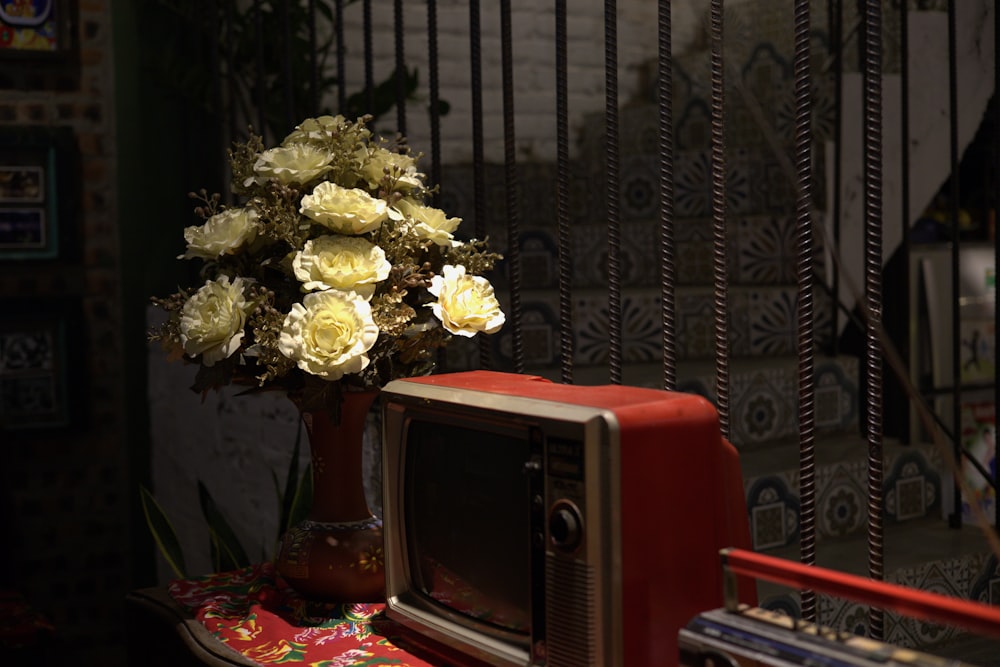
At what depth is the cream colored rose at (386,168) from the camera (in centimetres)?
134

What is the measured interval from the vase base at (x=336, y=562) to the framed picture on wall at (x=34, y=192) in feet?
6.17

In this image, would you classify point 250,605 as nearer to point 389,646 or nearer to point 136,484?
point 389,646

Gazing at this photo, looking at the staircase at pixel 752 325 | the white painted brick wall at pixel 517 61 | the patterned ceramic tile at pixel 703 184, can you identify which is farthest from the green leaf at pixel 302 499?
the white painted brick wall at pixel 517 61

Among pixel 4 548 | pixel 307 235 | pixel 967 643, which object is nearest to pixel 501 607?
pixel 307 235

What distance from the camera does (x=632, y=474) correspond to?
916 millimetres

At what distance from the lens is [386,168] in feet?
4.41

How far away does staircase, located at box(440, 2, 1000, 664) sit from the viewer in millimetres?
2096

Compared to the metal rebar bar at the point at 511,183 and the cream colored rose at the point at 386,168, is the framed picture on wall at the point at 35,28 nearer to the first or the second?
the metal rebar bar at the point at 511,183

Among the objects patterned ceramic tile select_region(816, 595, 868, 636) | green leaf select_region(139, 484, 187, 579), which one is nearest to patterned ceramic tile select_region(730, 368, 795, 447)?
patterned ceramic tile select_region(816, 595, 868, 636)

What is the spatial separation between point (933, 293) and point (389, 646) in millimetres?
2339

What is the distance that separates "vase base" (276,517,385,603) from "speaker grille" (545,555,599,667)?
408 millimetres

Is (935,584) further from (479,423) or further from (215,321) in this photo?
(215,321)

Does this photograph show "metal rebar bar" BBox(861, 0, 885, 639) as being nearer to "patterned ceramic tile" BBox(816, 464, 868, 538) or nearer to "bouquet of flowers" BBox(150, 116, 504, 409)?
"bouquet of flowers" BBox(150, 116, 504, 409)

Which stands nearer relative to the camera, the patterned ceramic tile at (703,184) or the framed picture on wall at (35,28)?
the framed picture on wall at (35,28)
